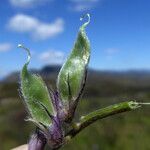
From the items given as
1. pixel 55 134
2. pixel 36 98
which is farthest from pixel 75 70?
pixel 55 134

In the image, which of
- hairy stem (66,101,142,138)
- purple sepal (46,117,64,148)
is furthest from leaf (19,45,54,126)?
hairy stem (66,101,142,138)

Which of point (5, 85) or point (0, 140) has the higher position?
point (5, 85)

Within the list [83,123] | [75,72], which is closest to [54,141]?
[83,123]

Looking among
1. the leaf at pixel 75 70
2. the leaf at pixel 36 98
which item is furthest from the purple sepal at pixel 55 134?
the leaf at pixel 75 70

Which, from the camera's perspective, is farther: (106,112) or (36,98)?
(36,98)

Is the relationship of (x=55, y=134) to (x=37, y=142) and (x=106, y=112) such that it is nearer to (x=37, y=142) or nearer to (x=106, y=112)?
(x=37, y=142)

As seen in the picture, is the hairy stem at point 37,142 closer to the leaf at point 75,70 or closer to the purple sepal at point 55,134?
the purple sepal at point 55,134

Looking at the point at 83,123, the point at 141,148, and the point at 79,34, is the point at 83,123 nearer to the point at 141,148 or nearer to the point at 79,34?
the point at 79,34
